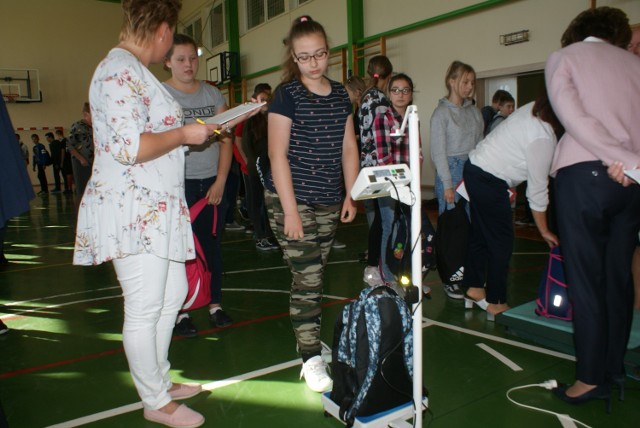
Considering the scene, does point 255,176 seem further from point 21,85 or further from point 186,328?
point 21,85

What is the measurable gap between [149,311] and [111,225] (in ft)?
1.22

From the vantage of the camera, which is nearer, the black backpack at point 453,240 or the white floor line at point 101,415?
the white floor line at point 101,415

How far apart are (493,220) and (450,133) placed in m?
0.89

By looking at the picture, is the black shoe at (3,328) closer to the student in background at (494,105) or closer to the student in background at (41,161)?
the student in background at (494,105)

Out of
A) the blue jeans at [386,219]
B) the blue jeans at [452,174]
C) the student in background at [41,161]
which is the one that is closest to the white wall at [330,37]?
the student in background at [41,161]

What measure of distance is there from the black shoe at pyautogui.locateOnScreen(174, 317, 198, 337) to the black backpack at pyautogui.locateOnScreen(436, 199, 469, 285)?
179cm

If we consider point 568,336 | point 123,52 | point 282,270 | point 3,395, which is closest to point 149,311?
point 123,52

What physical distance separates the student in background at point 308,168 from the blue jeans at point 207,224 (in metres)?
0.80

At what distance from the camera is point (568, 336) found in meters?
2.71

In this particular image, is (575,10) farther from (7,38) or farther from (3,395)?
(7,38)

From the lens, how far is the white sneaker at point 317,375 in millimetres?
2385

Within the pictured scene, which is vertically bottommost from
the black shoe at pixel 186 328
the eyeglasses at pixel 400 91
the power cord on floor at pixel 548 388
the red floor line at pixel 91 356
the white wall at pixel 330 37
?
the power cord on floor at pixel 548 388

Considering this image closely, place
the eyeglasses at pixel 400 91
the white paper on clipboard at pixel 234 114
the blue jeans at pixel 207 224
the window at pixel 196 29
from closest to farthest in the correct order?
1. the white paper on clipboard at pixel 234 114
2. the blue jeans at pixel 207 224
3. the eyeglasses at pixel 400 91
4. the window at pixel 196 29

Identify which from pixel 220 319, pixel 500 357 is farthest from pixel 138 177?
pixel 500 357
